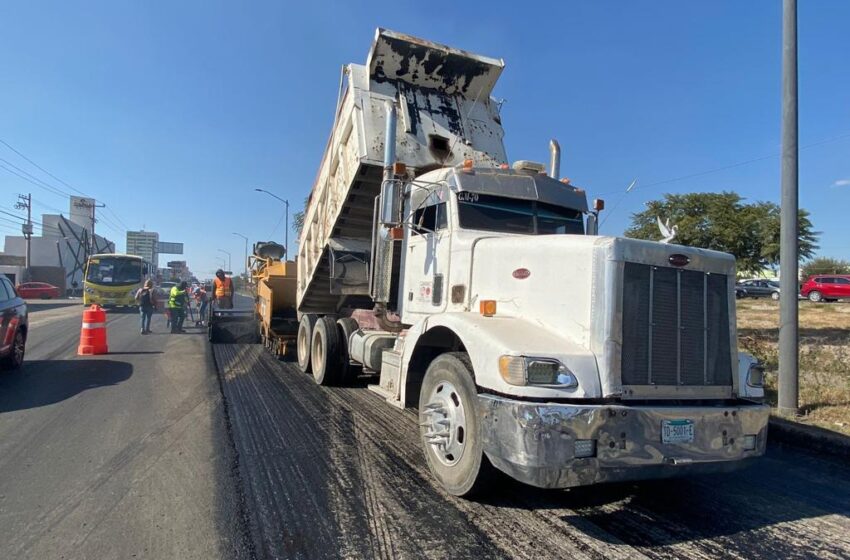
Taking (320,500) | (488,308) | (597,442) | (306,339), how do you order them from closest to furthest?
(597,442), (320,500), (488,308), (306,339)

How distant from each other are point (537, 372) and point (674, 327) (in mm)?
1105

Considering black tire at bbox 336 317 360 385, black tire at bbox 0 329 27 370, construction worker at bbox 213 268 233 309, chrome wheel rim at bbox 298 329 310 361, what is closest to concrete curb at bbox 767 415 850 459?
black tire at bbox 336 317 360 385

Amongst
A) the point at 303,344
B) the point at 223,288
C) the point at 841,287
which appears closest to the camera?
the point at 303,344

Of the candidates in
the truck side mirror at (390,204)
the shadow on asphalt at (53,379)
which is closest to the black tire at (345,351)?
the truck side mirror at (390,204)

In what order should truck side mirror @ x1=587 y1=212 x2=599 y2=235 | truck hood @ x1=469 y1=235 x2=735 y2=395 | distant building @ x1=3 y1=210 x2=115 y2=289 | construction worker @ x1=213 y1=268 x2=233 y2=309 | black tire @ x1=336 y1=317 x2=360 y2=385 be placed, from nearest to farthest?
truck hood @ x1=469 y1=235 x2=735 y2=395
truck side mirror @ x1=587 y1=212 x2=599 y2=235
black tire @ x1=336 y1=317 x2=360 y2=385
construction worker @ x1=213 y1=268 x2=233 y2=309
distant building @ x1=3 y1=210 x2=115 y2=289

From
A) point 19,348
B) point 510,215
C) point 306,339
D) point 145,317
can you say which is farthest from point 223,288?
point 510,215

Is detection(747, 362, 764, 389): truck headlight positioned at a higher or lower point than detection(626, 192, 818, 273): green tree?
lower

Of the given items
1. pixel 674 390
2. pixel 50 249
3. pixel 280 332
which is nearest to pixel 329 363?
Result: pixel 280 332

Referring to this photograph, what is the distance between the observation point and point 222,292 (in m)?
15.1

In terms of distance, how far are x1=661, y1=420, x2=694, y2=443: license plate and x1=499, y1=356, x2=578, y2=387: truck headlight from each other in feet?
2.01

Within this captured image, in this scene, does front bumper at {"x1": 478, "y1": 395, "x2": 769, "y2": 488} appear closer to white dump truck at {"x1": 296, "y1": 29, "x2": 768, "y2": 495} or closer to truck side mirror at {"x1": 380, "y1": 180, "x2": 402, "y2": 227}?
white dump truck at {"x1": 296, "y1": 29, "x2": 768, "y2": 495}

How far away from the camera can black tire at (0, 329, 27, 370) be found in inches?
338

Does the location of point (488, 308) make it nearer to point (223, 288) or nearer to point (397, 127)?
point (397, 127)

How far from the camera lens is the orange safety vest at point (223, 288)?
1499cm
